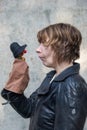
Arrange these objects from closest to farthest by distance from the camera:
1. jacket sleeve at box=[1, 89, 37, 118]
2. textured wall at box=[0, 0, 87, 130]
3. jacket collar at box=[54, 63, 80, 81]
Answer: jacket collar at box=[54, 63, 80, 81] → jacket sleeve at box=[1, 89, 37, 118] → textured wall at box=[0, 0, 87, 130]

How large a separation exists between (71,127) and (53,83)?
0.98 feet

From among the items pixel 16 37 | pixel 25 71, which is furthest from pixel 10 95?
pixel 16 37

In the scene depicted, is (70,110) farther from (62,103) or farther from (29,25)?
(29,25)

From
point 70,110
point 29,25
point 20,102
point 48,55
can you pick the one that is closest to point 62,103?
point 70,110

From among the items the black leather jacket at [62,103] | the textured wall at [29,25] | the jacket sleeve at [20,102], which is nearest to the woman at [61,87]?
the black leather jacket at [62,103]

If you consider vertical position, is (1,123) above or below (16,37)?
below

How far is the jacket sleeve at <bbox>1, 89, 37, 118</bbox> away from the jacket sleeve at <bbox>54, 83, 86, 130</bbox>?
0.37 metres

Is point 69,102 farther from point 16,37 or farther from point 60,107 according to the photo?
point 16,37

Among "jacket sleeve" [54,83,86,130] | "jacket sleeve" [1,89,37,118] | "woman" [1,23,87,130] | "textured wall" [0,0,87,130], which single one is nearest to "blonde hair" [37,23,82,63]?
"woman" [1,23,87,130]

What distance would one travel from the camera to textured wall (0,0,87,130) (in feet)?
12.7

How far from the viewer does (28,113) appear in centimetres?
229

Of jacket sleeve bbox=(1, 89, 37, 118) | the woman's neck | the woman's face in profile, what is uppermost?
the woman's face in profile

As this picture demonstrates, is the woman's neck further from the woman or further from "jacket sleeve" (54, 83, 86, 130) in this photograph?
"jacket sleeve" (54, 83, 86, 130)

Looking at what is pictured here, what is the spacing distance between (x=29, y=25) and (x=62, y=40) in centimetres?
191
